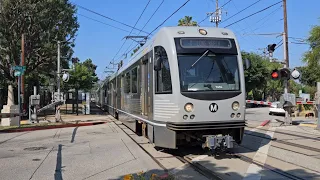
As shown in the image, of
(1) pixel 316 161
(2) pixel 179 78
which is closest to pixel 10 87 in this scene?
(2) pixel 179 78

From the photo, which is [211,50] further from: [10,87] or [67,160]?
[10,87]

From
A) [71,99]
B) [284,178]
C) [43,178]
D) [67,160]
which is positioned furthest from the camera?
[71,99]

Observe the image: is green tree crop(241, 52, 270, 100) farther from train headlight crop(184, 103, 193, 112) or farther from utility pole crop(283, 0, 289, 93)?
train headlight crop(184, 103, 193, 112)

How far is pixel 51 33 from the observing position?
3150 cm

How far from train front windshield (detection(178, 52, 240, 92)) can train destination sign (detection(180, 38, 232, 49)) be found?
0.81 ft

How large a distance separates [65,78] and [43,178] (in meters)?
18.5

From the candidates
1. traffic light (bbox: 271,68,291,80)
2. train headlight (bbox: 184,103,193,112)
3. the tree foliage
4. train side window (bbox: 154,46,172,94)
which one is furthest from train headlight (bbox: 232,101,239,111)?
the tree foliage

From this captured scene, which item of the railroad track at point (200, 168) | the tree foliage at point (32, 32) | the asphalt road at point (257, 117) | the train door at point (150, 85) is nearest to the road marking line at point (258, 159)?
Result: the railroad track at point (200, 168)

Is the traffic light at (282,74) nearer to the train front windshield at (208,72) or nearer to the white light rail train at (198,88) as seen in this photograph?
the white light rail train at (198,88)

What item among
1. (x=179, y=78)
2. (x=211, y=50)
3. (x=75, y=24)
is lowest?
(x=179, y=78)

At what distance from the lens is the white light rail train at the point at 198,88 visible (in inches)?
364

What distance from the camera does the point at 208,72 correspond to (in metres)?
9.55

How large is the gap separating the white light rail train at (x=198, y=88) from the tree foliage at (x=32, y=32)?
22.1 m

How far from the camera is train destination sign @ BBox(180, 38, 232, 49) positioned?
9680mm
